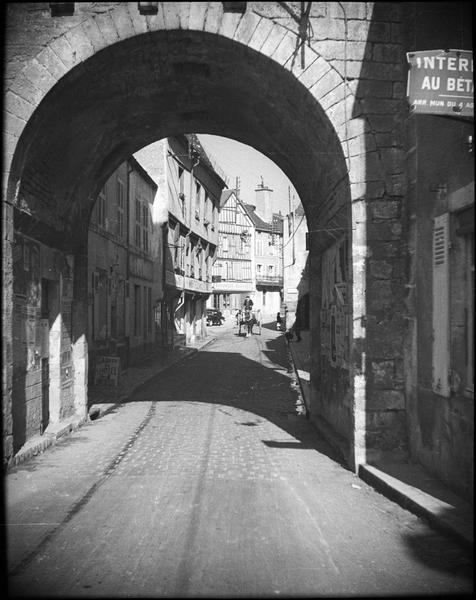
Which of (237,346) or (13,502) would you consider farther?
(237,346)

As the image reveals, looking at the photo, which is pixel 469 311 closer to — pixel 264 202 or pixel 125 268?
pixel 125 268

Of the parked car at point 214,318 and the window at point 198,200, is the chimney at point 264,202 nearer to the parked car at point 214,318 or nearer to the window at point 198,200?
the parked car at point 214,318

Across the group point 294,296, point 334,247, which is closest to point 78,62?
point 334,247

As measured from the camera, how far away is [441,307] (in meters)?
5.72

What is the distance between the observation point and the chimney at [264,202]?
68.9 metres

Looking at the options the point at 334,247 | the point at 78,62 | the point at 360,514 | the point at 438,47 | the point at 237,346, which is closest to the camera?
the point at 360,514

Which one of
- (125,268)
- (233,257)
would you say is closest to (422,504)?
(125,268)

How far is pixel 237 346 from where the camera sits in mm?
28359

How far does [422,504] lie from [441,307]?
1.88 metres

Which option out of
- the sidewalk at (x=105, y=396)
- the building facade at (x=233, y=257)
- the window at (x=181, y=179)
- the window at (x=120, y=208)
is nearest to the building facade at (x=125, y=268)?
the window at (x=120, y=208)

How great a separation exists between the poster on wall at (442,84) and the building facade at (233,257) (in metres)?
54.4

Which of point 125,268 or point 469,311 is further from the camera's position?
point 125,268

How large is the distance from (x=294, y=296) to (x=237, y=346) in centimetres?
787

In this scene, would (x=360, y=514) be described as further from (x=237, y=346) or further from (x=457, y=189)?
(x=237, y=346)
